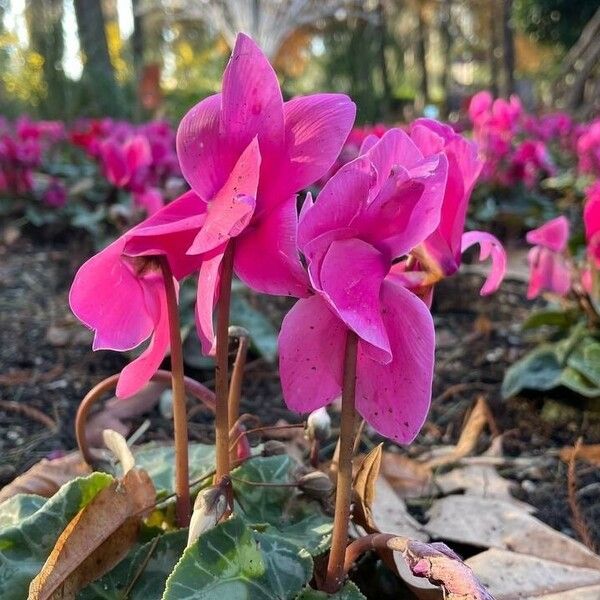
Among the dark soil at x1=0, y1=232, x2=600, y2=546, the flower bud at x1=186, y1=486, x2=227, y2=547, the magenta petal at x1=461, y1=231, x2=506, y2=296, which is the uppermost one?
the magenta petal at x1=461, y1=231, x2=506, y2=296

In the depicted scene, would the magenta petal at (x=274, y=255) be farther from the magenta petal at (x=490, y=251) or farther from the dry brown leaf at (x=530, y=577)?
the dry brown leaf at (x=530, y=577)

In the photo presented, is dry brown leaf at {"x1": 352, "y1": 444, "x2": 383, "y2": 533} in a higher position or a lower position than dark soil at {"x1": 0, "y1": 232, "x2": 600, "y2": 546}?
higher

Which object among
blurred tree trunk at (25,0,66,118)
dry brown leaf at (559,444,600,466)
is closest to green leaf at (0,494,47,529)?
dry brown leaf at (559,444,600,466)

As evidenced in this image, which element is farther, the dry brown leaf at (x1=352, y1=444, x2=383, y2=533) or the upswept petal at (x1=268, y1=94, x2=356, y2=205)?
the dry brown leaf at (x1=352, y1=444, x2=383, y2=533)

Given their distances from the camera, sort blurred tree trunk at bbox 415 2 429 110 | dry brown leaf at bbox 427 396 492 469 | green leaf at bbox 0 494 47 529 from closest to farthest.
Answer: green leaf at bbox 0 494 47 529 < dry brown leaf at bbox 427 396 492 469 < blurred tree trunk at bbox 415 2 429 110

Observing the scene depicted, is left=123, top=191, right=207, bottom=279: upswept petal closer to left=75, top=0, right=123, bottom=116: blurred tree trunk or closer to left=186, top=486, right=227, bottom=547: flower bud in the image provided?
left=186, top=486, right=227, bottom=547: flower bud

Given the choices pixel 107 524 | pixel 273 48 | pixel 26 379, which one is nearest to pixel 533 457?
pixel 107 524

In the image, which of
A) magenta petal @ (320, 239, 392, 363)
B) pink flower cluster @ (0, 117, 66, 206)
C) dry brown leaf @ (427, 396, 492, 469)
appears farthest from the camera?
pink flower cluster @ (0, 117, 66, 206)
